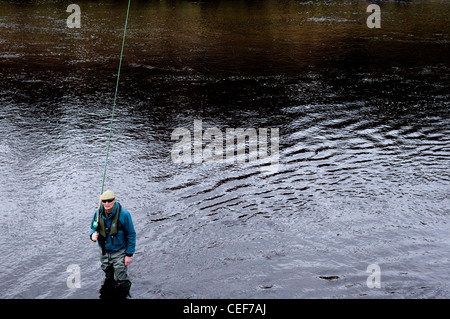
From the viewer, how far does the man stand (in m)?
7.48

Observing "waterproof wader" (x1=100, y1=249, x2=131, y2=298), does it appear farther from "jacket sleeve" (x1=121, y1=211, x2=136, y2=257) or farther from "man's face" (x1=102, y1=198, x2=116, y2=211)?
"man's face" (x1=102, y1=198, x2=116, y2=211)

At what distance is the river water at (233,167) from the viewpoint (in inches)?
336

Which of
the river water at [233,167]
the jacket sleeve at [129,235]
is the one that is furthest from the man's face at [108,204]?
the river water at [233,167]

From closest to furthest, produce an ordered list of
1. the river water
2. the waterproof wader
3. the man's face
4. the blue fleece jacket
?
the man's face → the blue fleece jacket → the waterproof wader → the river water

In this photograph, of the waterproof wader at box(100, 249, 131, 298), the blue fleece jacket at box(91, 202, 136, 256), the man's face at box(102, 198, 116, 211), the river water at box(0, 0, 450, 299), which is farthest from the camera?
the river water at box(0, 0, 450, 299)

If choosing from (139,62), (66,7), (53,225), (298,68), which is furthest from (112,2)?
(53,225)

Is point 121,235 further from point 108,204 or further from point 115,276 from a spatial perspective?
point 115,276

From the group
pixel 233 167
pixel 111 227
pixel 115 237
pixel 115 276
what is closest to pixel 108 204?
pixel 111 227

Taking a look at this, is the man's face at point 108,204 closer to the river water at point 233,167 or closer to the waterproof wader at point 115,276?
the waterproof wader at point 115,276

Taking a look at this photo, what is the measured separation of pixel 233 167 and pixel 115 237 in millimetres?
5649

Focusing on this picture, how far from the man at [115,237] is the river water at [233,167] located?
1.34ft

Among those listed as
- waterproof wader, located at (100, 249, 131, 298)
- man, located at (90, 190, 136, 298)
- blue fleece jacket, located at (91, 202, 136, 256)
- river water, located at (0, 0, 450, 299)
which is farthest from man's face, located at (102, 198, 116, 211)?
river water, located at (0, 0, 450, 299)

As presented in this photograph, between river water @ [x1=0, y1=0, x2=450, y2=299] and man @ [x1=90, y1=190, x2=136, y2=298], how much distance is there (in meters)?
0.41
